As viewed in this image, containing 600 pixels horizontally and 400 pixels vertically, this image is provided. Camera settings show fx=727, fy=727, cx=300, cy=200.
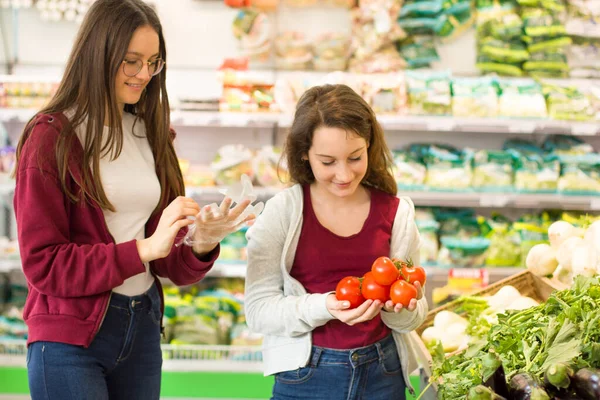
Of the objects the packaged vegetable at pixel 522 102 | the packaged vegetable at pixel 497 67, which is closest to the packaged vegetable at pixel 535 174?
the packaged vegetable at pixel 522 102

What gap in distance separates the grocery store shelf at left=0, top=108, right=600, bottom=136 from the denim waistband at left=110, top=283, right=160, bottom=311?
212 centimetres

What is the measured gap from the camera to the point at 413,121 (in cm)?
404

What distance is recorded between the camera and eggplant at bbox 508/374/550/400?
4.60 feet

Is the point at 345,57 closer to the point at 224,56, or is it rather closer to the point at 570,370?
the point at 224,56

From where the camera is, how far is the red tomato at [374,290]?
1778 millimetres

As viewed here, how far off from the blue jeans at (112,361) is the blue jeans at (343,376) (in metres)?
0.37

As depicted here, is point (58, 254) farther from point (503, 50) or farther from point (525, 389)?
point (503, 50)

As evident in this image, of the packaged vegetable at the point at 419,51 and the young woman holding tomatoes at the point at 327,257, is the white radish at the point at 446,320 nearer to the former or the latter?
the young woman holding tomatoes at the point at 327,257

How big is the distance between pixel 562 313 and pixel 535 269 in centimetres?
105

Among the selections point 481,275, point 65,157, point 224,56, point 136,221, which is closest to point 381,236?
point 136,221

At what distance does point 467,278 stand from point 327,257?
7.22 ft

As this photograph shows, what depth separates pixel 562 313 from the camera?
168 centimetres

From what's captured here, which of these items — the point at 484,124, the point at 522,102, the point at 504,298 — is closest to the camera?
the point at 504,298

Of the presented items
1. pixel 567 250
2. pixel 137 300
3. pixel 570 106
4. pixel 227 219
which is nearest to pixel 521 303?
pixel 567 250
